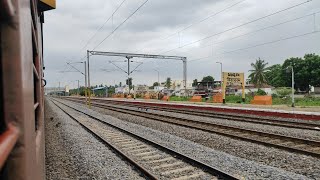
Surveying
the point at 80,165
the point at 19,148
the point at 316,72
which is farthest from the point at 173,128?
the point at 316,72

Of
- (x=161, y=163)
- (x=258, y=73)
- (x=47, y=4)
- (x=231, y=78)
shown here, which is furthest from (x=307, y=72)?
(x=47, y=4)

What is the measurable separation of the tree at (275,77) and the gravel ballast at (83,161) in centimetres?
A: 8916

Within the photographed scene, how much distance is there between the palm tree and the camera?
10019 cm

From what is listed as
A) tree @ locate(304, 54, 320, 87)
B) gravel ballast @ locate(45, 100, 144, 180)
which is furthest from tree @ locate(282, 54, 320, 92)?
gravel ballast @ locate(45, 100, 144, 180)

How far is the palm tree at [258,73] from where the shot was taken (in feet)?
329

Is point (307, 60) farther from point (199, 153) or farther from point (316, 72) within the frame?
point (199, 153)

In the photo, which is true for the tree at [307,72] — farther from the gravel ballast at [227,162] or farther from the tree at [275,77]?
the gravel ballast at [227,162]

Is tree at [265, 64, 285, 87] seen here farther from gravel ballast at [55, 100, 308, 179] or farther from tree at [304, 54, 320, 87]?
gravel ballast at [55, 100, 308, 179]

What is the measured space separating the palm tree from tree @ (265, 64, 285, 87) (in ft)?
11.3

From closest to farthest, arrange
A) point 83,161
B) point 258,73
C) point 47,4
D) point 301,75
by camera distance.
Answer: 1. point 47,4
2. point 83,161
3. point 301,75
4. point 258,73

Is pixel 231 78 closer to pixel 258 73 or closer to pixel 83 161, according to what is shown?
pixel 83 161

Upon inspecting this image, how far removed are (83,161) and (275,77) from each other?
103889 mm

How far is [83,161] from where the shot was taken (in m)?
9.13

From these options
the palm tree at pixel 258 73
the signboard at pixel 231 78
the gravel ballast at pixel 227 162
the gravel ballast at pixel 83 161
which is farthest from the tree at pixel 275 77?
the gravel ballast at pixel 83 161
